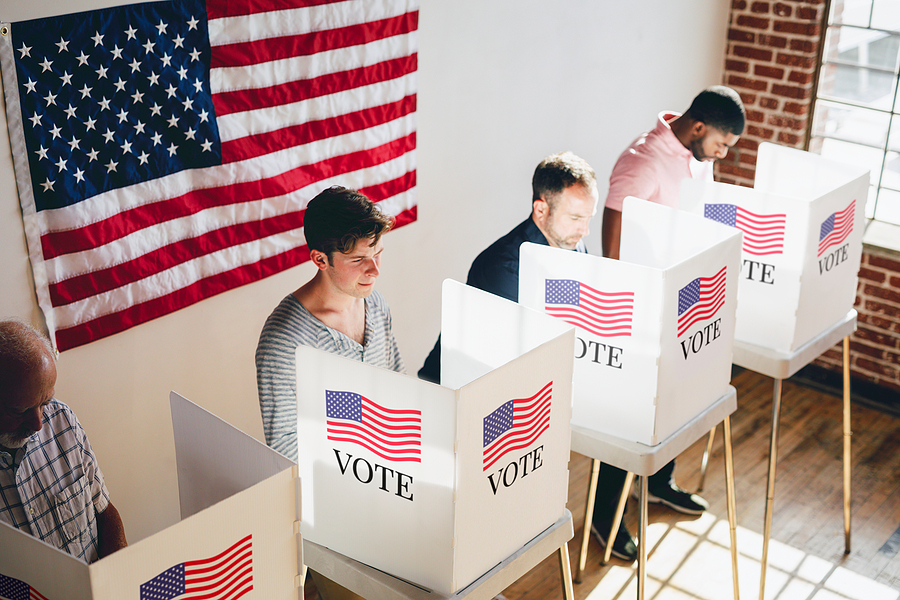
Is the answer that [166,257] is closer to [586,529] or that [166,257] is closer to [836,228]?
[586,529]

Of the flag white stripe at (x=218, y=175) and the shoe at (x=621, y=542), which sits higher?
the flag white stripe at (x=218, y=175)

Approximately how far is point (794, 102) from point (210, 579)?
3.63 m

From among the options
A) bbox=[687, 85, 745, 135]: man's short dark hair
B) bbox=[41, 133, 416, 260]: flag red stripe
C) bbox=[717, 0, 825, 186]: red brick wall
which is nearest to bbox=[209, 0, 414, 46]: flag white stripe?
bbox=[41, 133, 416, 260]: flag red stripe

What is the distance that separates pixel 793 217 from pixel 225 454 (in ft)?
5.35

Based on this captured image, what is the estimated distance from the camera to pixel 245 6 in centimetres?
243

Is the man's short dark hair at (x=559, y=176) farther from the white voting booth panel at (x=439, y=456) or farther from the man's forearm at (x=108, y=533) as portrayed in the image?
the man's forearm at (x=108, y=533)

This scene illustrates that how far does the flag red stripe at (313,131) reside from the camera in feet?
8.30

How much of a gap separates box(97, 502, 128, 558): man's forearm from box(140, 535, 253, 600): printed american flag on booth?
1.46 feet

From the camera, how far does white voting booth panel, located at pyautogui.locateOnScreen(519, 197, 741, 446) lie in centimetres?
198

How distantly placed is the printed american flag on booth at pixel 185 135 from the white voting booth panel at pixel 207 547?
831mm

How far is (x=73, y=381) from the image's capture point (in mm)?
2293

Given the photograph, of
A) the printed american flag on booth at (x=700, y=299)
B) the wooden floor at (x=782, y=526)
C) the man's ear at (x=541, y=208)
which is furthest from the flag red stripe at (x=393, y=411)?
the wooden floor at (x=782, y=526)

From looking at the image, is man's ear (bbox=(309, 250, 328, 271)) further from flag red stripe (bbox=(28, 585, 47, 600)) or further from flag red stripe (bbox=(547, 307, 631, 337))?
flag red stripe (bbox=(28, 585, 47, 600))

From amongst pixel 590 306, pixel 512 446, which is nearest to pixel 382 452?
pixel 512 446
